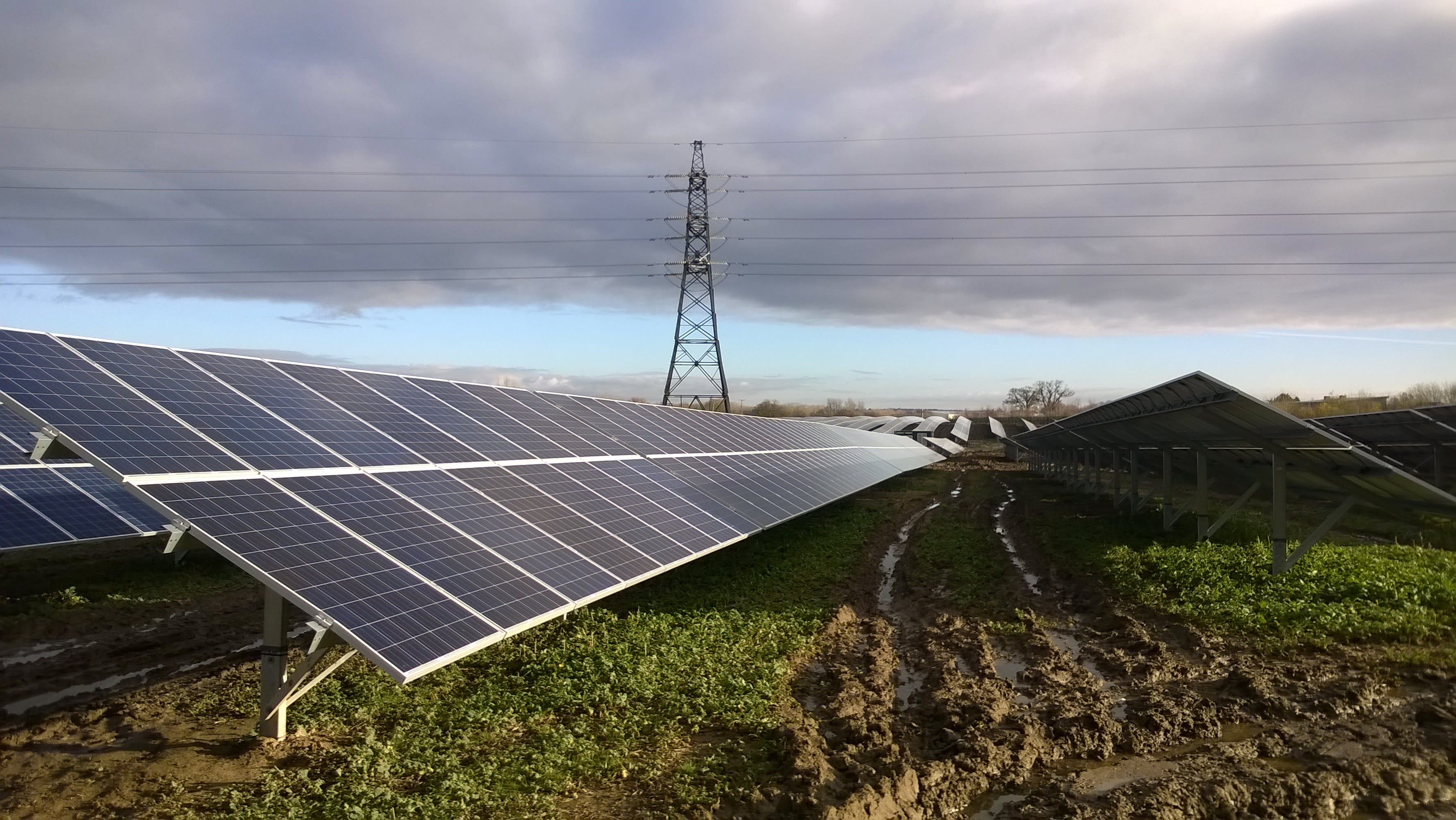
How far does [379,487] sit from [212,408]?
2510 millimetres

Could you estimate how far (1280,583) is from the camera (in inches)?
601

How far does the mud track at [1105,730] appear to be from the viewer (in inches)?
294

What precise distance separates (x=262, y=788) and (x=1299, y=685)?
39.6 ft

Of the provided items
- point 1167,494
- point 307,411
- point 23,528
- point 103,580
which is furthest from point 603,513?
point 1167,494

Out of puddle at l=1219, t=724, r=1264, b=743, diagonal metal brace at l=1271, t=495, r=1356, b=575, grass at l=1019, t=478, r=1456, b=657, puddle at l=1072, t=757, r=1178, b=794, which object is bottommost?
puddle at l=1072, t=757, r=1178, b=794

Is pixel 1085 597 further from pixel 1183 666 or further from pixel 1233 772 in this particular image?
pixel 1233 772

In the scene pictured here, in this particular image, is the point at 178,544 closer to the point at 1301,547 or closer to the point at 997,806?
the point at 997,806

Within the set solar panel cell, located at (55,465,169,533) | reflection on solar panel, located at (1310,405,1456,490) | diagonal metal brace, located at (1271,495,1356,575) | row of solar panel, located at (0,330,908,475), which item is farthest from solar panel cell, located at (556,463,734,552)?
reflection on solar panel, located at (1310,405,1456,490)

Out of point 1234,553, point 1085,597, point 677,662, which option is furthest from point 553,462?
point 1234,553

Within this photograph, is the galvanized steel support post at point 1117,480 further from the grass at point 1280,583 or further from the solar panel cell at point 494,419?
the solar panel cell at point 494,419

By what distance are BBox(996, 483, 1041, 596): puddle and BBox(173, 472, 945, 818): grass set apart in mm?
5818

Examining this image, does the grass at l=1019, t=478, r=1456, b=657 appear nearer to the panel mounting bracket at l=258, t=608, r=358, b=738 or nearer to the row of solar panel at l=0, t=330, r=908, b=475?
the row of solar panel at l=0, t=330, r=908, b=475

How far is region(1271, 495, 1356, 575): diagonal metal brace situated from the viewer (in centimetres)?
1552

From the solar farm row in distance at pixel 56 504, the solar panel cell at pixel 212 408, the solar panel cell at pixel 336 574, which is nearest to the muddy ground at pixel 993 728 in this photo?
the solar panel cell at pixel 336 574
